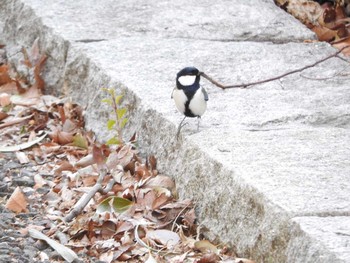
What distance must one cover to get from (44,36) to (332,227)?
10.3 feet

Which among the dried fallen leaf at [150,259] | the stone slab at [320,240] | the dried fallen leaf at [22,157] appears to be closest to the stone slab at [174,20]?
the dried fallen leaf at [22,157]

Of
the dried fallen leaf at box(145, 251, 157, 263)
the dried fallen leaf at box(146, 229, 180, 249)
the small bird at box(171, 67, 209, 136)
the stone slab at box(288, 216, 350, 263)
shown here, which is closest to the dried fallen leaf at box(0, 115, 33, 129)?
the small bird at box(171, 67, 209, 136)

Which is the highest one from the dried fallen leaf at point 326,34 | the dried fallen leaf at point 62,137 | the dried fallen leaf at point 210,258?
the dried fallen leaf at point 326,34

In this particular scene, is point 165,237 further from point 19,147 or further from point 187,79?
point 19,147

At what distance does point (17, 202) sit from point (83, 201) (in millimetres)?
301

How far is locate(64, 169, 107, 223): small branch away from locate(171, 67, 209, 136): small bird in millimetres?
428

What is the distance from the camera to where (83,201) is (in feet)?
12.4

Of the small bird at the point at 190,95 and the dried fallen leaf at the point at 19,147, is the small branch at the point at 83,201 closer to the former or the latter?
the small bird at the point at 190,95

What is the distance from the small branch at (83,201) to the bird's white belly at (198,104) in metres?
0.54

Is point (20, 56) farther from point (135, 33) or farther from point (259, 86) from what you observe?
point (259, 86)

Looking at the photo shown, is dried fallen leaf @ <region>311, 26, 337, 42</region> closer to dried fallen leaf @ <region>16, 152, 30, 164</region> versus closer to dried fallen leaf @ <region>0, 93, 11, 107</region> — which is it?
dried fallen leaf @ <region>0, 93, 11, 107</region>

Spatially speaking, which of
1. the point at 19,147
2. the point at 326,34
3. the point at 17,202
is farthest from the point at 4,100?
the point at 326,34

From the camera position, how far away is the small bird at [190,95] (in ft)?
12.4

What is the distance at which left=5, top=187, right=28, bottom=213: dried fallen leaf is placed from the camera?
12.5 feet
